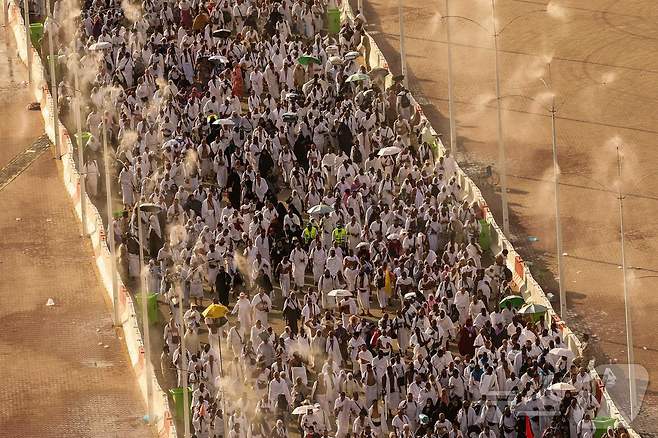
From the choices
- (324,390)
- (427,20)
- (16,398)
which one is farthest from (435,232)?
(427,20)

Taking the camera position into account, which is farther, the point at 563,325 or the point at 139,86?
the point at 139,86

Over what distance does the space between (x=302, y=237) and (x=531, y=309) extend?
21.7 feet

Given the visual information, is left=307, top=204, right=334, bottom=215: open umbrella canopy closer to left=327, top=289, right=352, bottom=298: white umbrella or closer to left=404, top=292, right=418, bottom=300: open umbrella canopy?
left=327, top=289, right=352, bottom=298: white umbrella

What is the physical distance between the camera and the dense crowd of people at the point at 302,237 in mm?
39625

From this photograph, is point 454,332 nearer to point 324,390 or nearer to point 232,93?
point 324,390

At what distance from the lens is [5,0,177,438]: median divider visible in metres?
41.0

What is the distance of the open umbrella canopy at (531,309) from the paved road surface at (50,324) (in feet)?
25.6

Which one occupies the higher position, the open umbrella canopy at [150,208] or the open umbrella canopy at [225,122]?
the open umbrella canopy at [225,122]

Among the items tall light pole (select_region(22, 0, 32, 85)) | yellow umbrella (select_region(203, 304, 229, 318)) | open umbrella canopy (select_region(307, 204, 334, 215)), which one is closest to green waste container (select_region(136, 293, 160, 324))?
yellow umbrella (select_region(203, 304, 229, 318))

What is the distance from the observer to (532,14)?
199 feet

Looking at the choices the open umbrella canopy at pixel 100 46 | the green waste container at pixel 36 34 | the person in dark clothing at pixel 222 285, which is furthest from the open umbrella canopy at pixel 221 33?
the person in dark clothing at pixel 222 285

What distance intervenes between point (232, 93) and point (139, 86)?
7.79ft

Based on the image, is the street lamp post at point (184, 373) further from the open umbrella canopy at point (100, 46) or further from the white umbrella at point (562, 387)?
the open umbrella canopy at point (100, 46)

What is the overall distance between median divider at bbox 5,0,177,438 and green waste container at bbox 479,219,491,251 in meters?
7.93
